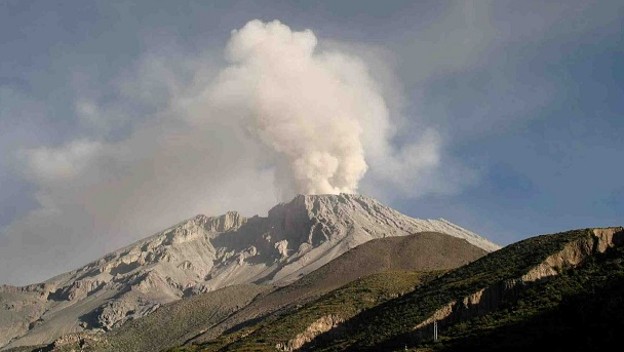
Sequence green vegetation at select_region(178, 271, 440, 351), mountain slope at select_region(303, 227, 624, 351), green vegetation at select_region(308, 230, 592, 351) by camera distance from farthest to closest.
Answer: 1. green vegetation at select_region(178, 271, 440, 351)
2. green vegetation at select_region(308, 230, 592, 351)
3. mountain slope at select_region(303, 227, 624, 351)

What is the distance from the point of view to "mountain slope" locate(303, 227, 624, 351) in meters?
76.1

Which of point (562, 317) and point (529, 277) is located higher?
point (529, 277)

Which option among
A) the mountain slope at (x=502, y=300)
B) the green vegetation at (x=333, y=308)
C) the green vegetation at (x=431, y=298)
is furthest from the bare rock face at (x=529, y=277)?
the green vegetation at (x=333, y=308)

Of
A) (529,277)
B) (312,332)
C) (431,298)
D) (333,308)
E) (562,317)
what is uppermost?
(333,308)

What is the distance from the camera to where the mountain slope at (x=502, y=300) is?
76.1 m

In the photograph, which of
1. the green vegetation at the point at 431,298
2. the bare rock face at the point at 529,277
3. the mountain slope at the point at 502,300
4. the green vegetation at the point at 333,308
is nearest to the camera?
the mountain slope at the point at 502,300

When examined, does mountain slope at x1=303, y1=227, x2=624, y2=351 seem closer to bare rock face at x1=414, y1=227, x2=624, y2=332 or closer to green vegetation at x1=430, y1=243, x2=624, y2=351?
bare rock face at x1=414, y1=227, x2=624, y2=332

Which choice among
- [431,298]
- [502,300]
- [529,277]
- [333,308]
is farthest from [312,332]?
[529,277]

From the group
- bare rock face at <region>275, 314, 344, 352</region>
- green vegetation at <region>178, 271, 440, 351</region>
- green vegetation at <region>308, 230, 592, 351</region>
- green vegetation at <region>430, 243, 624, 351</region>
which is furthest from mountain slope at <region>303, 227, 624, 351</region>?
green vegetation at <region>178, 271, 440, 351</region>

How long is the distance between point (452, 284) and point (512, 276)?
1687cm

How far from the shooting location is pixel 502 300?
9525 cm

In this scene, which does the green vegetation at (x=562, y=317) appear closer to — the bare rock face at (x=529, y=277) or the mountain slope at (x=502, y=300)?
the mountain slope at (x=502, y=300)

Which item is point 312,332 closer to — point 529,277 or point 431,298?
point 431,298

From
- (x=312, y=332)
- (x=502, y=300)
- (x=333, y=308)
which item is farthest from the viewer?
(x=333, y=308)
